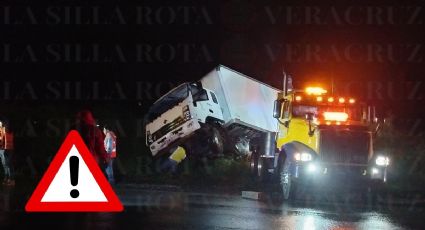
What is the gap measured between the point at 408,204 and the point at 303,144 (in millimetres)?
2639

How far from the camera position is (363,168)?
630 inches

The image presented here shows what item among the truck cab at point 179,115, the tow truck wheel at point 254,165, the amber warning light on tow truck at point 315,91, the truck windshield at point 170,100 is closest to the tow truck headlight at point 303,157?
the amber warning light on tow truck at point 315,91

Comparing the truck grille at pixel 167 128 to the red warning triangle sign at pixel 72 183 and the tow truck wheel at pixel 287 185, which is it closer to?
the tow truck wheel at pixel 287 185

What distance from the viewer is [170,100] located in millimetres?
23328

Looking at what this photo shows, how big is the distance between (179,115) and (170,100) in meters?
0.65

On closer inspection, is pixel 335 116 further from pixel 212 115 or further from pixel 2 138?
pixel 2 138

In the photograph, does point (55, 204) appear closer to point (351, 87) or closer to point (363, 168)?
point (363, 168)

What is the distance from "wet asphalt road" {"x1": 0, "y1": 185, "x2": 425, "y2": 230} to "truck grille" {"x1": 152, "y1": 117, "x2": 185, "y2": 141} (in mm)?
6961

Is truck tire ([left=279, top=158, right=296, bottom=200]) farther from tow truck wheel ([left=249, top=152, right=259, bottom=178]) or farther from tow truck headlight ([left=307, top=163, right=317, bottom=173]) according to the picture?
tow truck wheel ([left=249, top=152, right=259, bottom=178])

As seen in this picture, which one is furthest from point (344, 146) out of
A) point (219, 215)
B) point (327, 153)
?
point (219, 215)

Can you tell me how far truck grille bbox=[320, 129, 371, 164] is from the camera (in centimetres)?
1608

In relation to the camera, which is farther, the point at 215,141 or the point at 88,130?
the point at 215,141

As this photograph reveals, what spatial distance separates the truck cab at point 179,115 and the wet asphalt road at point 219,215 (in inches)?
270

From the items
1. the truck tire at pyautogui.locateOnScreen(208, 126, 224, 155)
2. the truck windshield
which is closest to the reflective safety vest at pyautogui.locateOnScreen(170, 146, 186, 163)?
the truck tire at pyautogui.locateOnScreen(208, 126, 224, 155)
